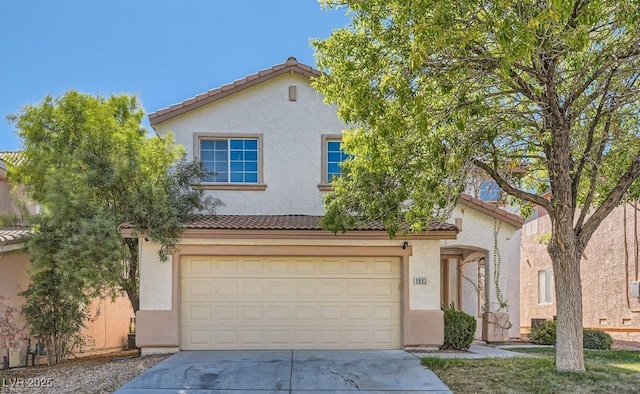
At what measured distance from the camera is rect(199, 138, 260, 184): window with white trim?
1488 cm

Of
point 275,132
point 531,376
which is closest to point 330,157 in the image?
point 275,132

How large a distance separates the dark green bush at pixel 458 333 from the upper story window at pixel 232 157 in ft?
19.9

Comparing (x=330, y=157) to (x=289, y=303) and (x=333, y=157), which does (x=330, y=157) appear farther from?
(x=289, y=303)

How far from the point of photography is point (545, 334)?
1520cm

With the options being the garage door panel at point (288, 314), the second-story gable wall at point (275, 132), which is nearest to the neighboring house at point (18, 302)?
the garage door panel at point (288, 314)

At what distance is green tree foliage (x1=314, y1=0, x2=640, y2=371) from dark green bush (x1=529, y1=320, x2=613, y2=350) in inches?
201

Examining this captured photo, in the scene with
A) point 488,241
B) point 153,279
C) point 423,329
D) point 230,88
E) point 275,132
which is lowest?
point 423,329

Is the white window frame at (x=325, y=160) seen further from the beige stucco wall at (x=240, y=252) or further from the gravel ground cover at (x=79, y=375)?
the gravel ground cover at (x=79, y=375)

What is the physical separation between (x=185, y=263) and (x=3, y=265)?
4237 mm

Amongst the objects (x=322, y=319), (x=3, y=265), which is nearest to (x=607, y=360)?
(x=322, y=319)

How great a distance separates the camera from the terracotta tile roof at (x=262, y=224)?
1247 cm

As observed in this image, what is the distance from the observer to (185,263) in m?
12.9

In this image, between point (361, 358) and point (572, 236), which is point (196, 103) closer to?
point (361, 358)

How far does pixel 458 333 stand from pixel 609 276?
814 cm
